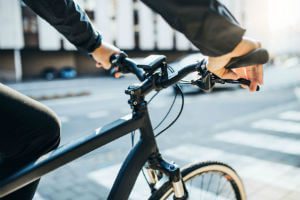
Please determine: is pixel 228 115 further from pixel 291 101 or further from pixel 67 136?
pixel 67 136

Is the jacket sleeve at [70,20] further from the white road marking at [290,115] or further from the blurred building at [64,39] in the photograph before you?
the blurred building at [64,39]

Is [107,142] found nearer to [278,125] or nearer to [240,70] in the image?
[240,70]

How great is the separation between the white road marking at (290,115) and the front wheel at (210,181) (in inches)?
237

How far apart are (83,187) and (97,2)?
3500 centimetres

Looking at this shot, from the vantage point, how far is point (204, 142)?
5918 mm

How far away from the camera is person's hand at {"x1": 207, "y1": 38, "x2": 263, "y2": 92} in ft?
3.75

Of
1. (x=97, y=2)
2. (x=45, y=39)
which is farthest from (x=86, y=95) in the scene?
(x=97, y=2)

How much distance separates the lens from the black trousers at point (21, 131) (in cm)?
143

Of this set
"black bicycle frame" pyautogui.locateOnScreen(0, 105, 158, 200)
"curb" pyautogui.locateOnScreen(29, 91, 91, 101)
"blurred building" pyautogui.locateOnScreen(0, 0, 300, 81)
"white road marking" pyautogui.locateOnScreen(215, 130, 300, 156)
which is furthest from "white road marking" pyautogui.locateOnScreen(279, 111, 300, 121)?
"blurred building" pyautogui.locateOnScreen(0, 0, 300, 81)

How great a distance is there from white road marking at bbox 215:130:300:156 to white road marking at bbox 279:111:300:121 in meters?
1.75

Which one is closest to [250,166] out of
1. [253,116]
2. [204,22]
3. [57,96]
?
[204,22]

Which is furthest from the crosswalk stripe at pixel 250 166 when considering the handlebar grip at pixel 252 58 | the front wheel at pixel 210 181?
the handlebar grip at pixel 252 58

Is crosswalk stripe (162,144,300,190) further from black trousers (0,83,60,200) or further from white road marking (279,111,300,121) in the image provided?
white road marking (279,111,300,121)

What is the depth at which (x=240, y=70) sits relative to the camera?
1420mm
